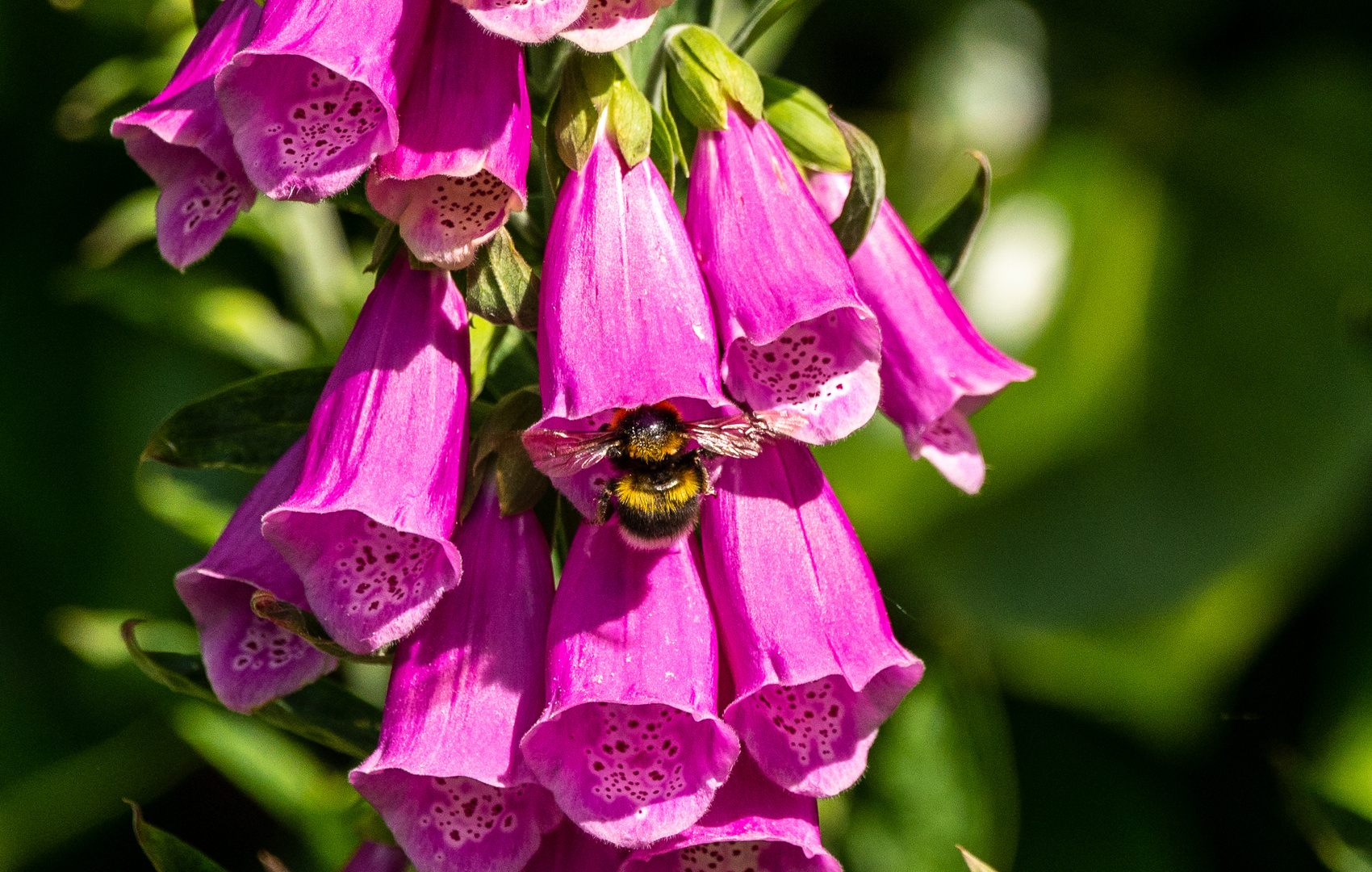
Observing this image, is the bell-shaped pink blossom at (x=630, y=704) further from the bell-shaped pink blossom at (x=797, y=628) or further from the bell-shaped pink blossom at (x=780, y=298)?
the bell-shaped pink blossom at (x=780, y=298)

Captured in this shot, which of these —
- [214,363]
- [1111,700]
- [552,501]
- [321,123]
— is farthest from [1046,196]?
[321,123]

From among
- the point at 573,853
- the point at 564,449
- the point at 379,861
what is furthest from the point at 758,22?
the point at 379,861

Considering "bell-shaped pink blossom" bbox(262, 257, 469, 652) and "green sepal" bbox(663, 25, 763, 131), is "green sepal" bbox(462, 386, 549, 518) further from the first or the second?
"green sepal" bbox(663, 25, 763, 131)

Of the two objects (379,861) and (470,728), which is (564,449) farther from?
(379,861)

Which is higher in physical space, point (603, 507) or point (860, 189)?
point (860, 189)

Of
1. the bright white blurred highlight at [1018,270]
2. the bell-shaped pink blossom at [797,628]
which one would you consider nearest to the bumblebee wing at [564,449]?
the bell-shaped pink blossom at [797,628]

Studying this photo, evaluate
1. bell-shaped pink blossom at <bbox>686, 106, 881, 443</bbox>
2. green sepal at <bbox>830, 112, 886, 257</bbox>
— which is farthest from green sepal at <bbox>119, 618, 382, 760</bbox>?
green sepal at <bbox>830, 112, 886, 257</bbox>
